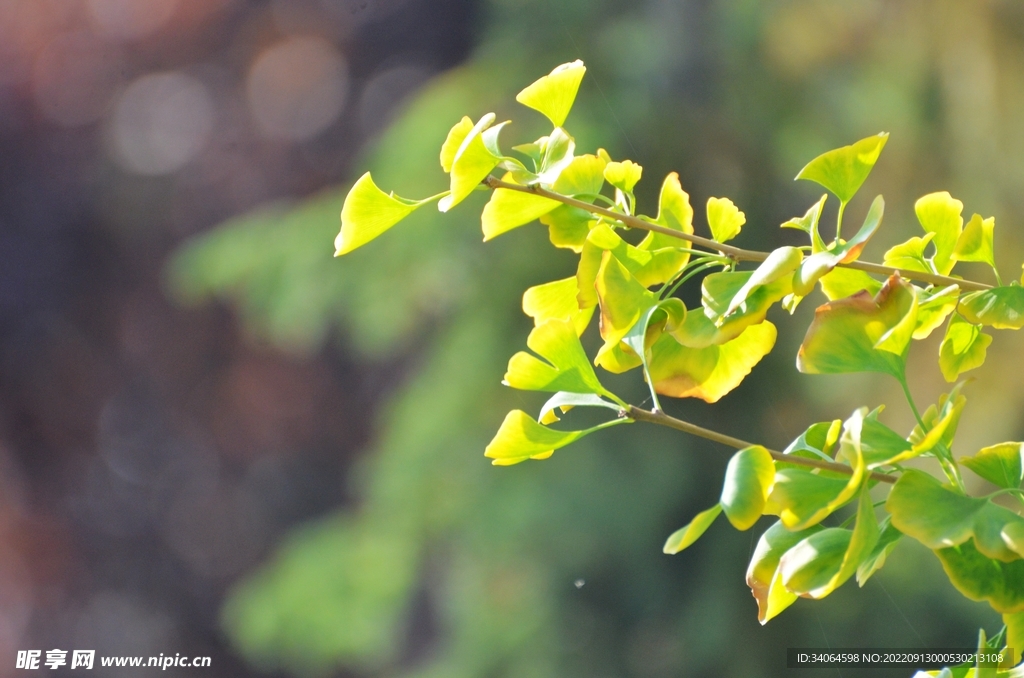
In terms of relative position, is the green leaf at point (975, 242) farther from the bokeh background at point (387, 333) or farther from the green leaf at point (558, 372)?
the bokeh background at point (387, 333)

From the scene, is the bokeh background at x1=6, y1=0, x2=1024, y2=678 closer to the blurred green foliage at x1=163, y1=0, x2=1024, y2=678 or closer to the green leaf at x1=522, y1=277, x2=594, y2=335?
the blurred green foliage at x1=163, y1=0, x2=1024, y2=678

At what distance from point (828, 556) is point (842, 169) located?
0.09m

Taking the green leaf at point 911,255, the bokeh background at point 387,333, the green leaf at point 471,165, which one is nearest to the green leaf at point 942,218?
the green leaf at point 911,255

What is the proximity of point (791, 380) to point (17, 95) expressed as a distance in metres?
1.58

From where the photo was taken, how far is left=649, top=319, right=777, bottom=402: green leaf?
213mm

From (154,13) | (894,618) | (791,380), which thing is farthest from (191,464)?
(894,618)

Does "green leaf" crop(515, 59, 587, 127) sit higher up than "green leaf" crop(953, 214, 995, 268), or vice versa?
"green leaf" crop(515, 59, 587, 127)

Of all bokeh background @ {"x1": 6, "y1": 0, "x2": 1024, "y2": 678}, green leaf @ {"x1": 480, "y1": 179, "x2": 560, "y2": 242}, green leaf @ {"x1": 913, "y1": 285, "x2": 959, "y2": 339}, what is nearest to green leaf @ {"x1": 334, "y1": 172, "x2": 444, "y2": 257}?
green leaf @ {"x1": 480, "y1": 179, "x2": 560, "y2": 242}

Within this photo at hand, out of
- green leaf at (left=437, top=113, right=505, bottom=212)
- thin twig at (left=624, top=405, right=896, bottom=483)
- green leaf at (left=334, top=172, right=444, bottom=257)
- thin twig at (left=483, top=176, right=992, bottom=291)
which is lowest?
thin twig at (left=624, top=405, right=896, bottom=483)

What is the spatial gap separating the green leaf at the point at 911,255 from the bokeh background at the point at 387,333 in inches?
Result: 29.7

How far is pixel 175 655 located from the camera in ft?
5.24

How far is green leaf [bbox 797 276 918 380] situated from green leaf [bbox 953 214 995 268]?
0.04 metres

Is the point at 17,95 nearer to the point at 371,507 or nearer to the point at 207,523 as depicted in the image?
the point at 207,523

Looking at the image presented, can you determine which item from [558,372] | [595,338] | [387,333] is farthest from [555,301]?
[387,333]
